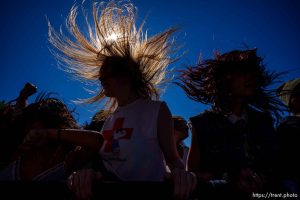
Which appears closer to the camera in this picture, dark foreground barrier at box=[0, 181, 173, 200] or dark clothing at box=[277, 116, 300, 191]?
dark foreground barrier at box=[0, 181, 173, 200]

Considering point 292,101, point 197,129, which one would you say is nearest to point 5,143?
point 197,129

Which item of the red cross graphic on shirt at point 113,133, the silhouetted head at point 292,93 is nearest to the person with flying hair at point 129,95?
the red cross graphic on shirt at point 113,133

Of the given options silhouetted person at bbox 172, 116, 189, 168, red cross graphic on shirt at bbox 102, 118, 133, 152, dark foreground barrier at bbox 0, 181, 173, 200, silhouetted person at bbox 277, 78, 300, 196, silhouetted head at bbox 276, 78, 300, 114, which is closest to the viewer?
dark foreground barrier at bbox 0, 181, 173, 200

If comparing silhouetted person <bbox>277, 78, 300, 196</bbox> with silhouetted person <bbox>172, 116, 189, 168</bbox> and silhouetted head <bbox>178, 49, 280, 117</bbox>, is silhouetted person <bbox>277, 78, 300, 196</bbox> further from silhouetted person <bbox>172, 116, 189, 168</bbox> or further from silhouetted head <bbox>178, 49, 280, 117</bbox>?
silhouetted person <bbox>172, 116, 189, 168</bbox>

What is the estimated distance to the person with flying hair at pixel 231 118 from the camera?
2.25 metres

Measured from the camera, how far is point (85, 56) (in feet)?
10.0

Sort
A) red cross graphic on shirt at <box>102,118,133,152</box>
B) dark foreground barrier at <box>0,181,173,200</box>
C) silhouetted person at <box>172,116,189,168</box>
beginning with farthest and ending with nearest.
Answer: silhouetted person at <box>172,116,189,168</box> → red cross graphic on shirt at <box>102,118,133,152</box> → dark foreground barrier at <box>0,181,173,200</box>

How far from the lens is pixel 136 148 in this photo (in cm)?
205

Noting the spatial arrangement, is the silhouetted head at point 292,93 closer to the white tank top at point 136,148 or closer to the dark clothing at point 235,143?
the dark clothing at point 235,143

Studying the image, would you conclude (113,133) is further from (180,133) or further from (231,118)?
(180,133)

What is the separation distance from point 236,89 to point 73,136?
1516 millimetres

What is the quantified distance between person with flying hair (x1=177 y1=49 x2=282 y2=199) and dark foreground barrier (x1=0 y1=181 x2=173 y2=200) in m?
1.17

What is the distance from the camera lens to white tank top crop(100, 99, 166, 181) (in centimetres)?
201

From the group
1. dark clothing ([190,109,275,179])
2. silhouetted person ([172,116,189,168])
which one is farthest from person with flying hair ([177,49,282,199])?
silhouetted person ([172,116,189,168])
